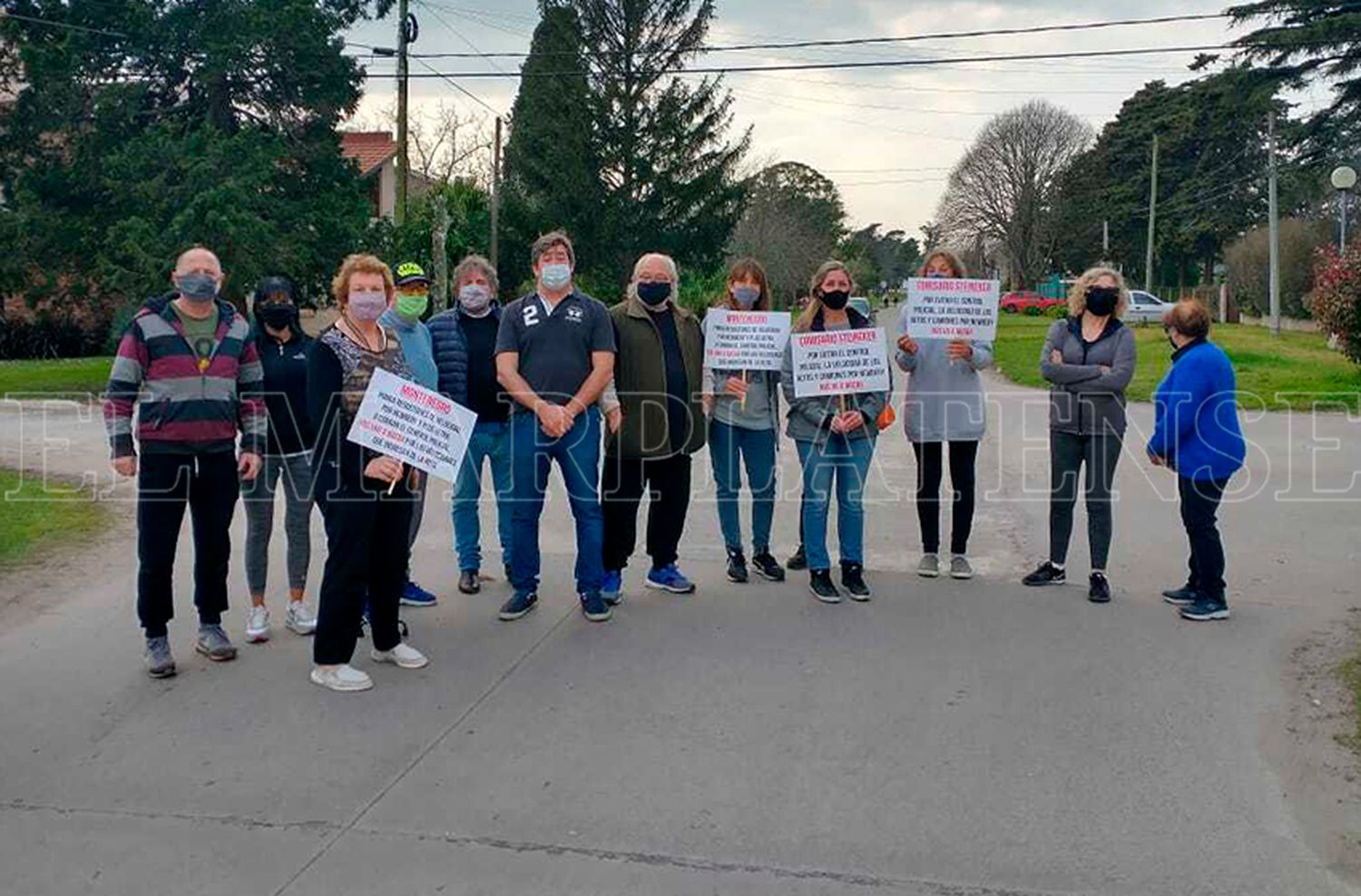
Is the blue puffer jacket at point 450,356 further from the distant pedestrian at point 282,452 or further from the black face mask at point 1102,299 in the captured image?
the black face mask at point 1102,299

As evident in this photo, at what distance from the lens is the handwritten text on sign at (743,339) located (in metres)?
7.14

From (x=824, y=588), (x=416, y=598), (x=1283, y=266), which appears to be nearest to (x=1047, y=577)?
(x=824, y=588)

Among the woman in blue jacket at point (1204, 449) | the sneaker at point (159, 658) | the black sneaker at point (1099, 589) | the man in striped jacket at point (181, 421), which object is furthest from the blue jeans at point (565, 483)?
the woman in blue jacket at point (1204, 449)

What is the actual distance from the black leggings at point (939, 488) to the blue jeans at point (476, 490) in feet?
8.58

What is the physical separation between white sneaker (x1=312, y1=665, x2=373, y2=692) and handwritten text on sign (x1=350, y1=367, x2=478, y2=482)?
1025 mm

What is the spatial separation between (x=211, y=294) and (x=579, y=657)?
2.56m

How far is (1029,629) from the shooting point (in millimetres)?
6434

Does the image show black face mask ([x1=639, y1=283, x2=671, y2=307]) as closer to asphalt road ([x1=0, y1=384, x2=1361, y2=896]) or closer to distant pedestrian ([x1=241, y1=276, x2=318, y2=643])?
asphalt road ([x1=0, y1=384, x2=1361, y2=896])

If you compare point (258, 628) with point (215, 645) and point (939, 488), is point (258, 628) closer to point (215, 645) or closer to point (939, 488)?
Answer: point (215, 645)

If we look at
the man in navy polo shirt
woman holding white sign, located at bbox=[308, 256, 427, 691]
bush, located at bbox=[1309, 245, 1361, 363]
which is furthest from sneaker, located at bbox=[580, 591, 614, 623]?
bush, located at bbox=[1309, 245, 1361, 363]

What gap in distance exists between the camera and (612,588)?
22.9ft

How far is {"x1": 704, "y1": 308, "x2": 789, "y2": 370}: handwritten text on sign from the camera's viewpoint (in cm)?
714

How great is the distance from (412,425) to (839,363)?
266cm

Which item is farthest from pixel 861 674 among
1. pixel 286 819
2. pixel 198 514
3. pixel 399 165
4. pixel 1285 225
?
pixel 1285 225
